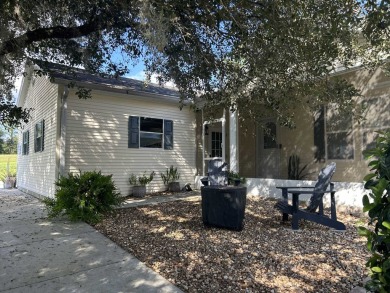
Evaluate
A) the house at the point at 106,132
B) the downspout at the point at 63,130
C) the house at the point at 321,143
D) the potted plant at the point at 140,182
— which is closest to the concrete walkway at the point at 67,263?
the downspout at the point at 63,130

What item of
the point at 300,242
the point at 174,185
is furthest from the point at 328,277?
the point at 174,185

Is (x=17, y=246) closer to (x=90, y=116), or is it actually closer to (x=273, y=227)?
(x=273, y=227)

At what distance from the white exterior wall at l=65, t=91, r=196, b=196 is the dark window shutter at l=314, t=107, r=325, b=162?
184 inches

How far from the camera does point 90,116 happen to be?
934 cm

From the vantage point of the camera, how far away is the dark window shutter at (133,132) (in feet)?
33.1

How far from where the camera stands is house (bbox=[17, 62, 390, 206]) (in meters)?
7.62

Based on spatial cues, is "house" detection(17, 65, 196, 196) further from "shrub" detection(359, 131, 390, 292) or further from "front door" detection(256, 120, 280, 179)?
"shrub" detection(359, 131, 390, 292)

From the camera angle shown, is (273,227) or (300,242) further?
(273,227)

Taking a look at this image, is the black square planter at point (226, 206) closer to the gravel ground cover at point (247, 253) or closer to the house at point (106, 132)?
the gravel ground cover at point (247, 253)

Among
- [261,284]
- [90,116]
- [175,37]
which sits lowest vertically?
[261,284]

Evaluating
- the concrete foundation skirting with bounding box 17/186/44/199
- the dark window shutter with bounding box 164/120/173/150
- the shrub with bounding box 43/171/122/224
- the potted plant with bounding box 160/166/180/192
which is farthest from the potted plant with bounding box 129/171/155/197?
the shrub with bounding box 43/171/122/224

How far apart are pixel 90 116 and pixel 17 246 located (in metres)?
5.24

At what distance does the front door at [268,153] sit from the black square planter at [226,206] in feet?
16.5

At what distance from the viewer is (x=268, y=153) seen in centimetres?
1030
